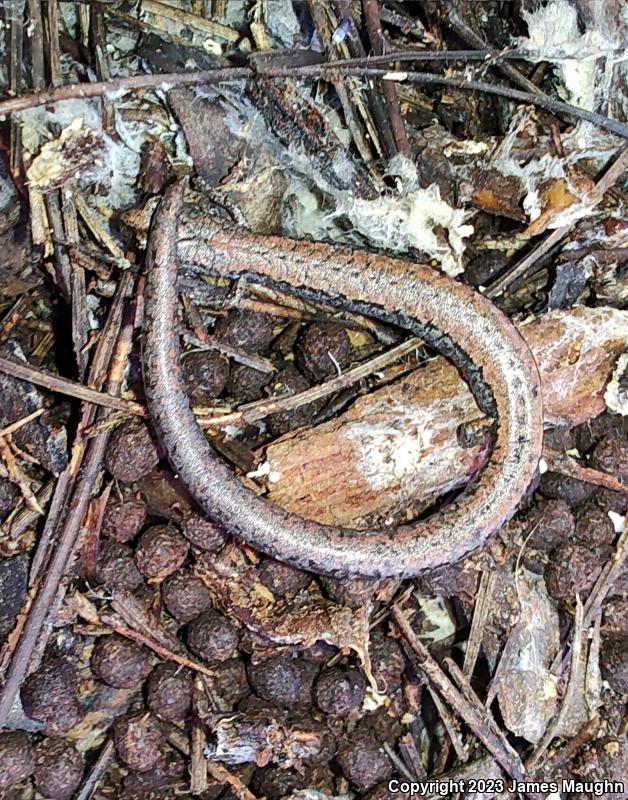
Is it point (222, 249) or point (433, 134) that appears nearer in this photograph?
point (222, 249)

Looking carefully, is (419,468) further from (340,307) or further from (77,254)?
(77,254)

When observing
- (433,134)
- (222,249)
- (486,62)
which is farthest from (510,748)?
(486,62)

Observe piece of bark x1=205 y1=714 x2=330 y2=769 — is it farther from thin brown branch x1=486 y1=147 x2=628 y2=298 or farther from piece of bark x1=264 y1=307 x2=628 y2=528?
thin brown branch x1=486 y1=147 x2=628 y2=298

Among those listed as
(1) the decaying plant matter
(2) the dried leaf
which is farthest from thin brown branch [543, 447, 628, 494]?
(2) the dried leaf

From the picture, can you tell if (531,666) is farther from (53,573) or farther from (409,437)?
(53,573)

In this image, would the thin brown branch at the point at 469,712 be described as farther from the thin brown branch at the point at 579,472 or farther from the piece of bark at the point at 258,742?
the thin brown branch at the point at 579,472

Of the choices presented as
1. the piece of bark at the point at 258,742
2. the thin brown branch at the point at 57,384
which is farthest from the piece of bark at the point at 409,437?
the piece of bark at the point at 258,742
